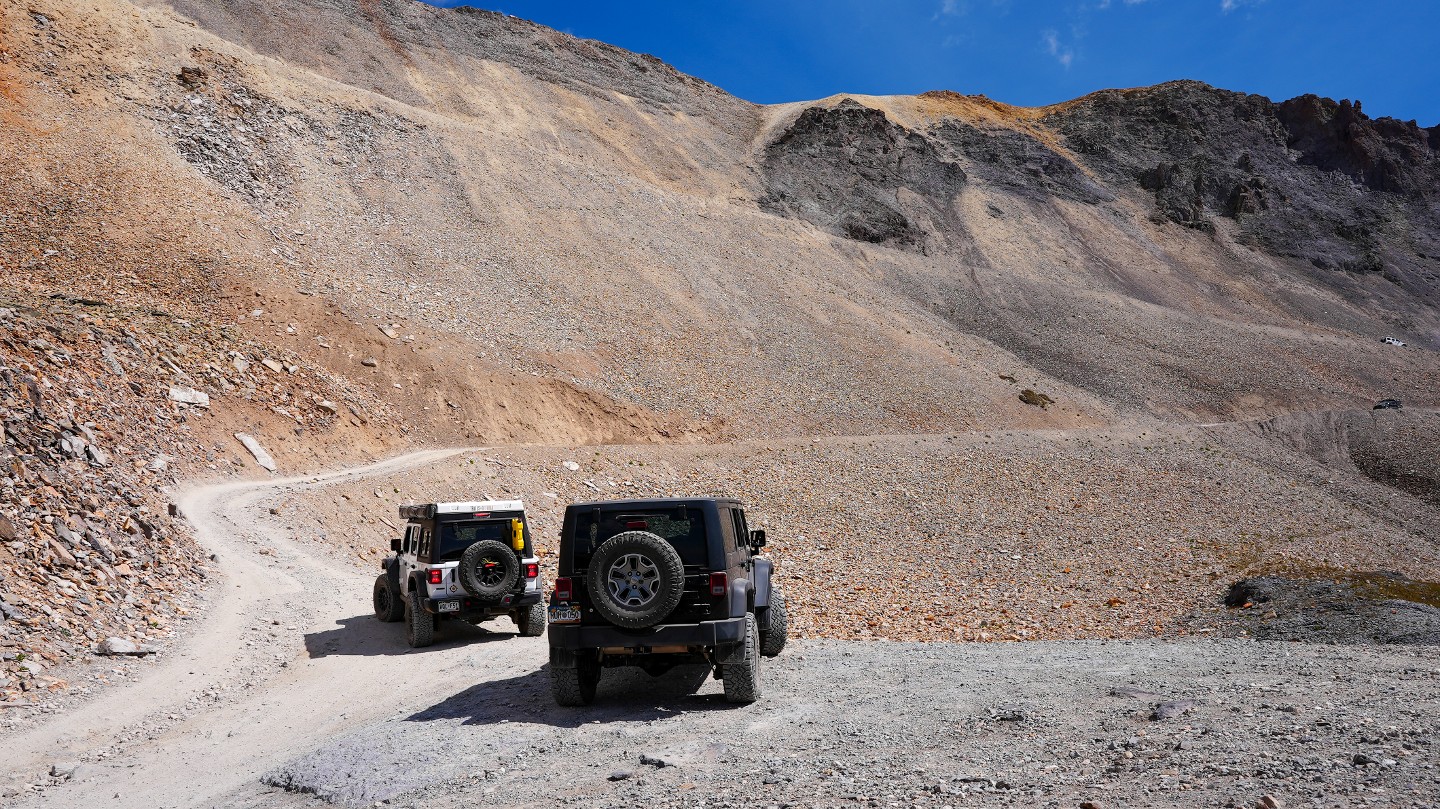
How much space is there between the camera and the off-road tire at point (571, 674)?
390 inches

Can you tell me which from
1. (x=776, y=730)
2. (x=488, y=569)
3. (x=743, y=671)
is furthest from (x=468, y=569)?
(x=776, y=730)

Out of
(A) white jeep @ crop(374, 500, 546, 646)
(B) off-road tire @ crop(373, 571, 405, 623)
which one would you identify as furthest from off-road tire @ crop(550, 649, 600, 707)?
(B) off-road tire @ crop(373, 571, 405, 623)

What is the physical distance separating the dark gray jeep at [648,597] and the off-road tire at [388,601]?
728cm

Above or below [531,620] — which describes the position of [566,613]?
above

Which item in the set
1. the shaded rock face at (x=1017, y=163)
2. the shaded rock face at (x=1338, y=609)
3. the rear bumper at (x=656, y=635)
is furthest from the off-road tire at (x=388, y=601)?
the shaded rock face at (x=1017, y=163)

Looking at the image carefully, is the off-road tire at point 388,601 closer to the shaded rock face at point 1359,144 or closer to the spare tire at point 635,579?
the spare tire at point 635,579

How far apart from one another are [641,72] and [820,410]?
172ft

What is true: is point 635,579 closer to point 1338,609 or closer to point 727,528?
point 727,528

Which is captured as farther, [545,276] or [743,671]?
[545,276]

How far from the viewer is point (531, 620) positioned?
50.0 ft

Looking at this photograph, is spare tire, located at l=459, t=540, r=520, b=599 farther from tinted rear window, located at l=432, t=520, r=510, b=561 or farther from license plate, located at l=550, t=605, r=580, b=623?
license plate, located at l=550, t=605, r=580, b=623

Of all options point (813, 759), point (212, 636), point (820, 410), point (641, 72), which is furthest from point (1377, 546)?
point (641, 72)

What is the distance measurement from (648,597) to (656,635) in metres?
0.42

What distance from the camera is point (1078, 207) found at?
276 ft
